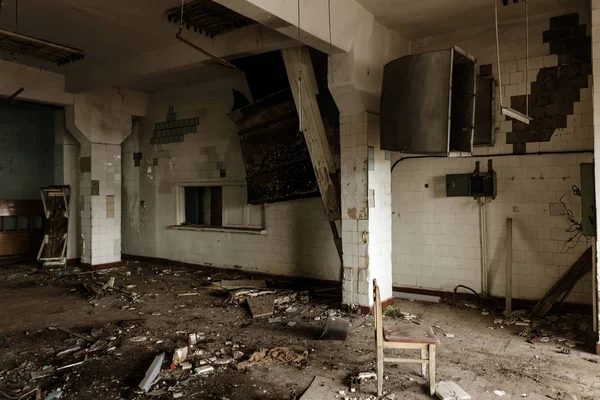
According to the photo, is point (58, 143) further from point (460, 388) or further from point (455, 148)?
point (460, 388)

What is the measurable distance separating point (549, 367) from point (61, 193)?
8375 millimetres

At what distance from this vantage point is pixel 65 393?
3.22m

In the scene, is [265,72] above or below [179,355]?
above

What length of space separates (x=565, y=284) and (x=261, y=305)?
140 inches

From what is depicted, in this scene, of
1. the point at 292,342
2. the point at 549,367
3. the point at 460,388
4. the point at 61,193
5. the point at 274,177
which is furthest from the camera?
the point at 61,193

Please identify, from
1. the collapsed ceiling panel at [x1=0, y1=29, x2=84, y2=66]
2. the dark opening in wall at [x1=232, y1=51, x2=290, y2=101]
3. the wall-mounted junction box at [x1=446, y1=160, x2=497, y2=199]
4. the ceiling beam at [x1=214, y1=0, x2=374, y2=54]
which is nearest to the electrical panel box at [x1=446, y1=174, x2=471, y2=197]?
the wall-mounted junction box at [x1=446, y1=160, x2=497, y2=199]

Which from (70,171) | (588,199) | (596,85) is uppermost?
(596,85)

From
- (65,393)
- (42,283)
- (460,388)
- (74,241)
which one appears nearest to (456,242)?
(460,388)

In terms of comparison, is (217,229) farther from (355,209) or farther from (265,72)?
(355,209)

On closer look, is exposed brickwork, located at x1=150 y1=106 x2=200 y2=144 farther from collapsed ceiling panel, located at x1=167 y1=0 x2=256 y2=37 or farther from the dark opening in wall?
→ collapsed ceiling panel, located at x1=167 y1=0 x2=256 y2=37

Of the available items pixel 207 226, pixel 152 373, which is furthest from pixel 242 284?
pixel 152 373

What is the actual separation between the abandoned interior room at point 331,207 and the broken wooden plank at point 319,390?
0.06 ft

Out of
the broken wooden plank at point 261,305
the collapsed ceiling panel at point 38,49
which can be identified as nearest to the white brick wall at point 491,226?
the broken wooden plank at point 261,305

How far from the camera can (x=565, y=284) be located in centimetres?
471
